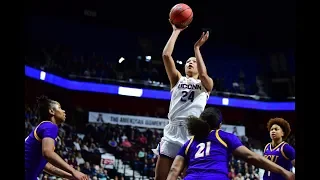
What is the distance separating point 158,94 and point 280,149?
47.6 feet

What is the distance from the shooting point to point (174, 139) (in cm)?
567

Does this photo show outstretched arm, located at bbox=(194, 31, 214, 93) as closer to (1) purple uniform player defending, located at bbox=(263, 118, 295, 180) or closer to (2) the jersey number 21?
(2) the jersey number 21

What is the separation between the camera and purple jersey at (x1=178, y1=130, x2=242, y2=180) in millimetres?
4477

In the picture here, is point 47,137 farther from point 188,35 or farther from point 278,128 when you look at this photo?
point 188,35

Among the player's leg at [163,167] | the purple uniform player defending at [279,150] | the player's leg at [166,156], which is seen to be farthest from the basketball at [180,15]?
the purple uniform player defending at [279,150]

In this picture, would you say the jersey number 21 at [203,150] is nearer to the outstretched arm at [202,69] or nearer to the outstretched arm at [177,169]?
the outstretched arm at [177,169]

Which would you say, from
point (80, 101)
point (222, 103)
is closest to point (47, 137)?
point (80, 101)

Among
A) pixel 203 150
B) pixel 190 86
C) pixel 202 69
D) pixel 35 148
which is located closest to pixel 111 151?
pixel 190 86

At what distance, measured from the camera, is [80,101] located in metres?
21.1

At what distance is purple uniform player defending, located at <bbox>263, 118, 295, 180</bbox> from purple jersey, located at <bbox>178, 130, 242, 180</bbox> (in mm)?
2320

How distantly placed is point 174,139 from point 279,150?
1.92 m

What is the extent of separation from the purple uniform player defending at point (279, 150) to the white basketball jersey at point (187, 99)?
5.21 ft
